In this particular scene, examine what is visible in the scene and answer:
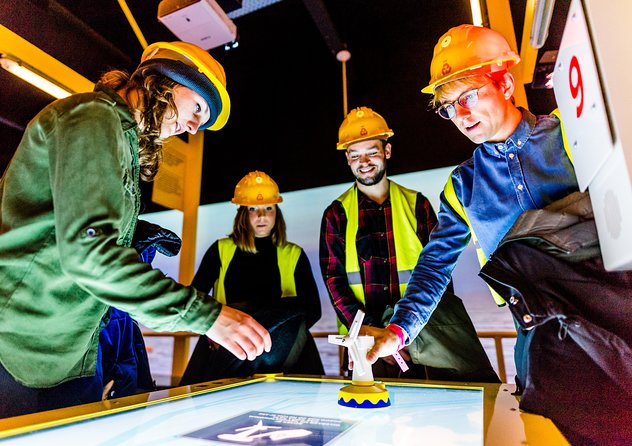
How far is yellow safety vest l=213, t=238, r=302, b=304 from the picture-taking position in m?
2.58

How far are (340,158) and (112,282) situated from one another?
10.9 ft

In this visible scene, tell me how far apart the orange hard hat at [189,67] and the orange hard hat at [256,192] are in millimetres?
1422

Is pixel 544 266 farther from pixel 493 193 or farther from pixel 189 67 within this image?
pixel 189 67

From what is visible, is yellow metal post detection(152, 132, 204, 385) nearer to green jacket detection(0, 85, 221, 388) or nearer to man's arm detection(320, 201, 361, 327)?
man's arm detection(320, 201, 361, 327)

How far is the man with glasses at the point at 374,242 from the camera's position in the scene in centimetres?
207

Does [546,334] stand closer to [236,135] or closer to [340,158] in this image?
[340,158]

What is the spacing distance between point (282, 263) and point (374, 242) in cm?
64

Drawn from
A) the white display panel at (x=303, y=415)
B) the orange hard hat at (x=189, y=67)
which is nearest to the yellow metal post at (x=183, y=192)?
the orange hard hat at (x=189, y=67)

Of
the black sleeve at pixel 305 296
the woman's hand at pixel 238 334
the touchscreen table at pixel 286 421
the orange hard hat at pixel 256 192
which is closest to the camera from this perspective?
the touchscreen table at pixel 286 421

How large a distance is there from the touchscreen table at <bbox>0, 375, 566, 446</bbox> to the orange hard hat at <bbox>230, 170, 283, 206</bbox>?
5.87 ft

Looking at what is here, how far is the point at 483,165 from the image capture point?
131cm

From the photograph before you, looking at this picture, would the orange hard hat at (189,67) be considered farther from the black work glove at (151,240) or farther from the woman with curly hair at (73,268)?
the black work glove at (151,240)

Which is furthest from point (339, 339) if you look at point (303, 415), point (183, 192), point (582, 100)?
point (183, 192)

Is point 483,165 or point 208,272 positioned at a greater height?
point 483,165
